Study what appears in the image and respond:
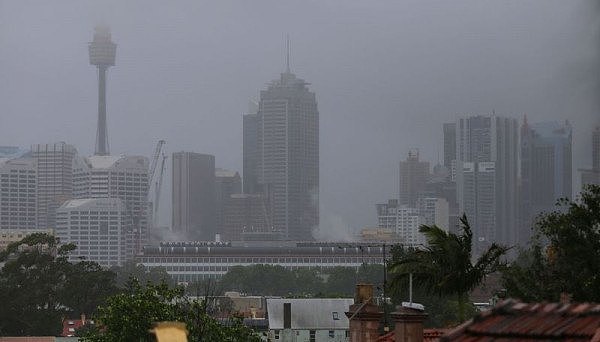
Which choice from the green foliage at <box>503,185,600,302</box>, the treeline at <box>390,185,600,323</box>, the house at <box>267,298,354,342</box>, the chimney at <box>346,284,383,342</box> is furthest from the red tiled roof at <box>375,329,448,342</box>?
the house at <box>267,298,354,342</box>

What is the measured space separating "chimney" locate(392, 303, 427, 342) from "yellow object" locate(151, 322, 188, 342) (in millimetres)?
11302

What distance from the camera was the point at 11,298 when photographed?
150 metres

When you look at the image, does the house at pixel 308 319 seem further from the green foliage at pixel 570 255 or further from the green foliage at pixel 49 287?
the green foliage at pixel 570 255

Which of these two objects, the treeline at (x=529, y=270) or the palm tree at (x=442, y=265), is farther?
the treeline at (x=529, y=270)

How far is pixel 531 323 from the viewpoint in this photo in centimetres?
1077

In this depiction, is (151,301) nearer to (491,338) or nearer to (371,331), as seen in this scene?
(371,331)

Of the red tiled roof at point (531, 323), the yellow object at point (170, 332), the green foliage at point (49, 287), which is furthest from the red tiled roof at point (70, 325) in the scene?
the yellow object at point (170, 332)

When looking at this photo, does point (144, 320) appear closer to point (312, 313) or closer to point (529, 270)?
point (529, 270)

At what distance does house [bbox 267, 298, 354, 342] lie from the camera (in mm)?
125938

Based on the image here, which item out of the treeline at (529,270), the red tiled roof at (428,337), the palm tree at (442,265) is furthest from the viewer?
the red tiled roof at (428,337)

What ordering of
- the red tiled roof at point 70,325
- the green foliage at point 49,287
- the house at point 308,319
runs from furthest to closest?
the green foliage at point 49,287 → the red tiled roof at point 70,325 → the house at point 308,319

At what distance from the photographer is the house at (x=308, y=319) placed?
413ft

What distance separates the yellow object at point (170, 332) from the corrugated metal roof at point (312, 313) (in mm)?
115249

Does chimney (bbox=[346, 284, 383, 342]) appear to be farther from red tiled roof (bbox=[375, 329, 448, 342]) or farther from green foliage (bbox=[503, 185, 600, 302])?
green foliage (bbox=[503, 185, 600, 302])
